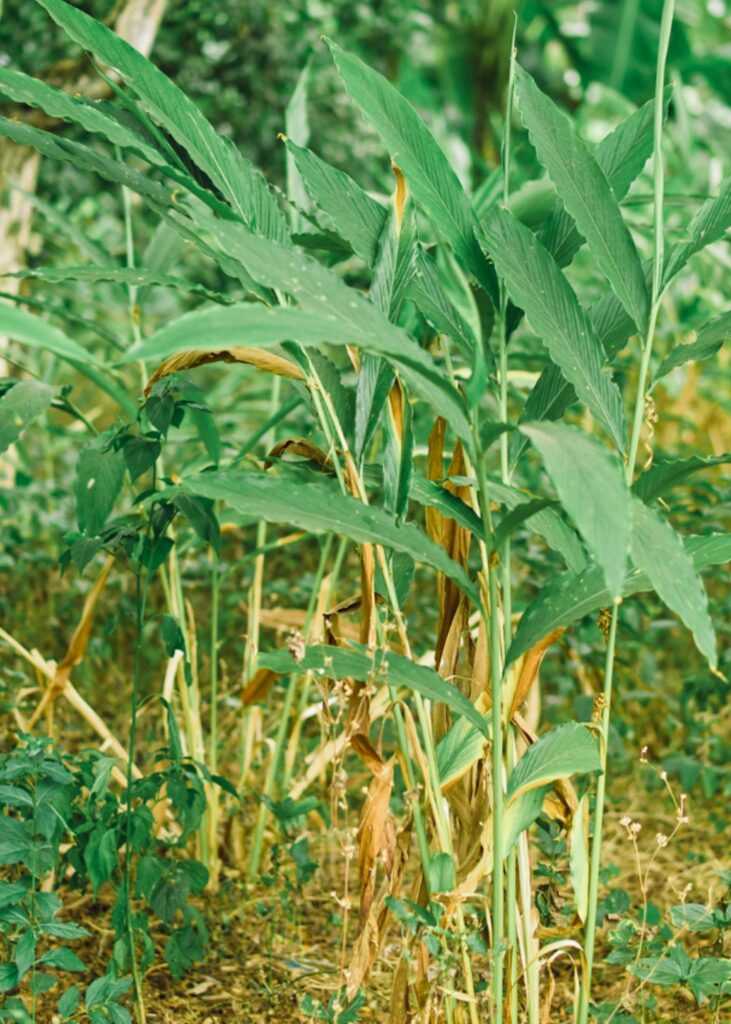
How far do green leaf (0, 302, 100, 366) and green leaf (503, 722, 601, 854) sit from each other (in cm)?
43

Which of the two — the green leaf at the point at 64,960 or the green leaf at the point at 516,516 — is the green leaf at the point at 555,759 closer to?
the green leaf at the point at 516,516

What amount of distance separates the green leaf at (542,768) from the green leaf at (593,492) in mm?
258

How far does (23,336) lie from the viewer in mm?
535

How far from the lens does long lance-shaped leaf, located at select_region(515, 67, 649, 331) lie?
2.52 feet

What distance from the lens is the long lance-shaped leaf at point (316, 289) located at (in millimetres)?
624

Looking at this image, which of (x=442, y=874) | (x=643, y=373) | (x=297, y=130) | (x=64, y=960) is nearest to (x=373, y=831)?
(x=442, y=874)

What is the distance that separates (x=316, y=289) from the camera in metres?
0.65

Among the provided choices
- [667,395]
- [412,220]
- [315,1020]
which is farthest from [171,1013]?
[667,395]

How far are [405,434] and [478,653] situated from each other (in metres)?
0.19

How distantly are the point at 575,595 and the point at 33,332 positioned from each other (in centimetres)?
40

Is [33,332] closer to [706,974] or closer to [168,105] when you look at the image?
[168,105]

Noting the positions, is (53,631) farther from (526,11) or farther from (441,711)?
(526,11)

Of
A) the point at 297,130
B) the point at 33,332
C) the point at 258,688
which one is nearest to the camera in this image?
the point at 33,332

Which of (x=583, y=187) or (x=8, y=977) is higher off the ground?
(x=583, y=187)
